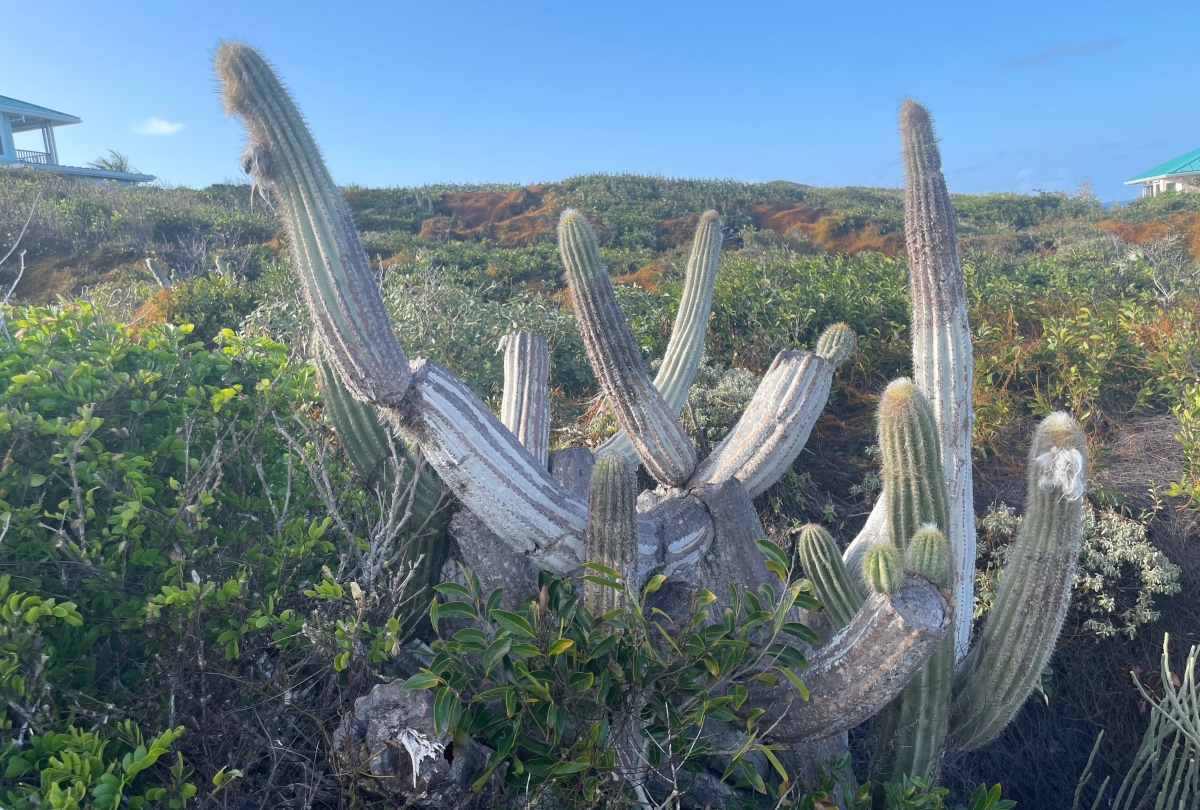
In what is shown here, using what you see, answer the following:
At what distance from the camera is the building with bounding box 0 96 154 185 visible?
29.0 meters

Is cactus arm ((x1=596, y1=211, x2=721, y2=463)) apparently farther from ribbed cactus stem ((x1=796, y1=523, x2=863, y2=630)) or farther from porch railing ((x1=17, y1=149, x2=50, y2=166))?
porch railing ((x1=17, y1=149, x2=50, y2=166))

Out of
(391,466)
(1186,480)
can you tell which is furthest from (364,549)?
(1186,480)

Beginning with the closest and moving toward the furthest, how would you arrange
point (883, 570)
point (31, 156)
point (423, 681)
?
point (423, 681) → point (883, 570) → point (31, 156)

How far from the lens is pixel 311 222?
2461mm

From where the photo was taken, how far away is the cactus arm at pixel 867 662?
6.85ft

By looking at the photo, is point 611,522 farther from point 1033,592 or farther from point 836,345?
point 836,345

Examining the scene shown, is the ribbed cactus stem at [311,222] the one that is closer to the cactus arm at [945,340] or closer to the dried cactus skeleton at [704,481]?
the dried cactus skeleton at [704,481]

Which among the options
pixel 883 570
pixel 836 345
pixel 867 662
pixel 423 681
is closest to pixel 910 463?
pixel 883 570

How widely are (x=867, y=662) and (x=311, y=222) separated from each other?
7.61 ft

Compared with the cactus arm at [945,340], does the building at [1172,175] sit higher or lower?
higher

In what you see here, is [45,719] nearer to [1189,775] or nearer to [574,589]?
[574,589]

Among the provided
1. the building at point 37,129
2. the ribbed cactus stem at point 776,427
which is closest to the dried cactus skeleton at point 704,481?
the ribbed cactus stem at point 776,427

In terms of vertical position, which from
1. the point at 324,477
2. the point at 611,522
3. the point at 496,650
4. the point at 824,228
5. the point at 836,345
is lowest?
the point at 496,650

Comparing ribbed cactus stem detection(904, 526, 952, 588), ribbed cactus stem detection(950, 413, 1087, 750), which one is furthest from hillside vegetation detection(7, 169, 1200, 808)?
ribbed cactus stem detection(904, 526, 952, 588)
